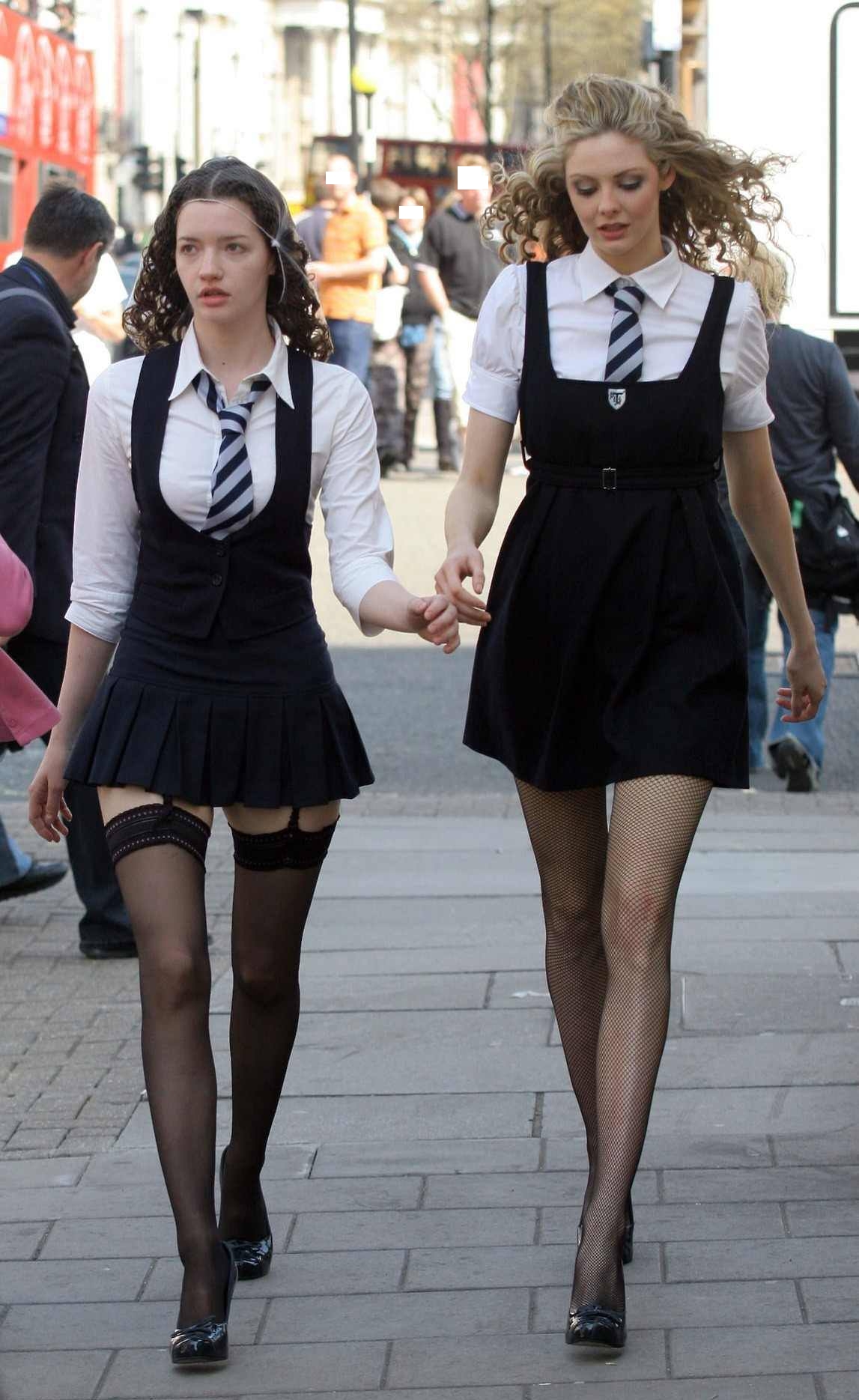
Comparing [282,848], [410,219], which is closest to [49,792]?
[282,848]

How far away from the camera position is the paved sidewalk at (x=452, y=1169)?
11.9 ft

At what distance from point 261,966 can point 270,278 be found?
1103mm

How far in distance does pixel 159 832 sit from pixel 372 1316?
0.85 metres

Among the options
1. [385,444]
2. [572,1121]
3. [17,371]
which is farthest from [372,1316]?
[385,444]

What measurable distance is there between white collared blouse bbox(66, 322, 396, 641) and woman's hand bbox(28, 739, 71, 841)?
21 centimetres

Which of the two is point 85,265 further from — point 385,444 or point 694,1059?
point 385,444

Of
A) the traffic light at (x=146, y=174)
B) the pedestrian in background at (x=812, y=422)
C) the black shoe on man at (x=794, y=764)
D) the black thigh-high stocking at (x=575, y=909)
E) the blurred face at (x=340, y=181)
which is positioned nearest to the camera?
the black thigh-high stocking at (x=575, y=909)

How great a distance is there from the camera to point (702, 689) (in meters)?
3.80

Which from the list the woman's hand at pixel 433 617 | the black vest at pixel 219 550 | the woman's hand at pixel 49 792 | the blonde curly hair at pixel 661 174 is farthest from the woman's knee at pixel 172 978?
the blonde curly hair at pixel 661 174

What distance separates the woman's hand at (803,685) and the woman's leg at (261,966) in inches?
34.7

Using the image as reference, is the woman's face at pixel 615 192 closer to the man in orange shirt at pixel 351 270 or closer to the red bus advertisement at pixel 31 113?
the man in orange shirt at pixel 351 270

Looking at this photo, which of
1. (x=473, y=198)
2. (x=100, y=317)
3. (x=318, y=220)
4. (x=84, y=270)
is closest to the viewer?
(x=84, y=270)

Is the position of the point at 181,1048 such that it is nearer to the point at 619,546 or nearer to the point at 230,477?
the point at 230,477

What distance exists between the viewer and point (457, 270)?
57.0 ft
